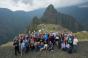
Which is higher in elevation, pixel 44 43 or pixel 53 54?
pixel 44 43

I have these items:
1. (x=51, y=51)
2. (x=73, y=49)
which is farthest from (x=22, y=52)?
(x=73, y=49)

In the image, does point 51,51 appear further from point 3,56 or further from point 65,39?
point 3,56

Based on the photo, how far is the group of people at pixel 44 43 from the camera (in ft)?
142

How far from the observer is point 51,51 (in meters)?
43.5

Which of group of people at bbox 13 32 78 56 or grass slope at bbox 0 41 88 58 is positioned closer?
grass slope at bbox 0 41 88 58

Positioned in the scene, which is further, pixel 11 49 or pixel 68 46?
pixel 11 49

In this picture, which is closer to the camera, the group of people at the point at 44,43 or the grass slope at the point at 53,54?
the grass slope at the point at 53,54

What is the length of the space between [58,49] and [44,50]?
181 cm

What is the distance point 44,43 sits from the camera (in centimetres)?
4394

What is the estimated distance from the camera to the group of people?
43.3 metres

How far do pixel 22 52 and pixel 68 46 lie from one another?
5.91 m

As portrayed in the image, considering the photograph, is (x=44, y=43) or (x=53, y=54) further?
(x=44, y=43)

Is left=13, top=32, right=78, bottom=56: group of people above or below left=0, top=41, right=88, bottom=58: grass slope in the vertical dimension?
above

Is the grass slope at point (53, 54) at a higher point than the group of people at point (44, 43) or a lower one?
lower
